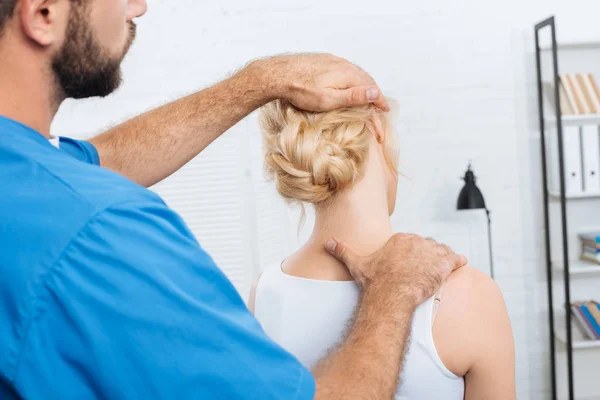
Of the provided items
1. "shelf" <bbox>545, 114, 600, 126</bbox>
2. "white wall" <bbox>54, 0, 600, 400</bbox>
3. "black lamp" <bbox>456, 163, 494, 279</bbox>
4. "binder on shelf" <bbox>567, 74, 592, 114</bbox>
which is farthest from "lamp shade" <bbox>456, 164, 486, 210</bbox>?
"binder on shelf" <bbox>567, 74, 592, 114</bbox>

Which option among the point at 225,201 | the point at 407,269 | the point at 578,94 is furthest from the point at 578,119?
the point at 407,269

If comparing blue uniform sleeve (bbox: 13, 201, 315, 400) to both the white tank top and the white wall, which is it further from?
the white wall

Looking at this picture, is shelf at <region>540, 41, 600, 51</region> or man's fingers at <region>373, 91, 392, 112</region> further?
shelf at <region>540, 41, 600, 51</region>

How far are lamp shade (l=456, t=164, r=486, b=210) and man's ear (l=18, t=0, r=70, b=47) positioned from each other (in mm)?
2738

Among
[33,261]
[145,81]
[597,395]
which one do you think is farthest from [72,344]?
[597,395]

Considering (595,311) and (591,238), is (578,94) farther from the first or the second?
(595,311)

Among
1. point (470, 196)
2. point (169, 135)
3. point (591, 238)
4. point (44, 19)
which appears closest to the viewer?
point (44, 19)

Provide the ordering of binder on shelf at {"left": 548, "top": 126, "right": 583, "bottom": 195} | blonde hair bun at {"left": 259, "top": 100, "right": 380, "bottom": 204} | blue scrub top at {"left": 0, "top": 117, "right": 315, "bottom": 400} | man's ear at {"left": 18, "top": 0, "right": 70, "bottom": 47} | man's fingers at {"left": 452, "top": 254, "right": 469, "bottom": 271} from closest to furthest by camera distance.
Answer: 1. blue scrub top at {"left": 0, "top": 117, "right": 315, "bottom": 400}
2. man's ear at {"left": 18, "top": 0, "right": 70, "bottom": 47}
3. man's fingers at {"left": 452, "top": 254, "right": 469, "bottom": 271}
4. blonde hair bun at {"left": 259, "top": 100, "right": 380, "bottom": 204}
5. binder on shelf at {"left": 548, "top": 126, "right": 583, "bottom": 195}

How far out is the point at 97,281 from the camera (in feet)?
2.07

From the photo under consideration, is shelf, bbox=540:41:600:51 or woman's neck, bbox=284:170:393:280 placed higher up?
shelf, bbox=540:41:600:51

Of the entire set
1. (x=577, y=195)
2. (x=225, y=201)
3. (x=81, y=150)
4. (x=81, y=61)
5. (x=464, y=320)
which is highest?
(x=81, y=61)

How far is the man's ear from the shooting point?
29.4 inches

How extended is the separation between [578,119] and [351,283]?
2.56 metres

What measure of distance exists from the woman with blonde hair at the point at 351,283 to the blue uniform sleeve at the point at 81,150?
35 centimetres
